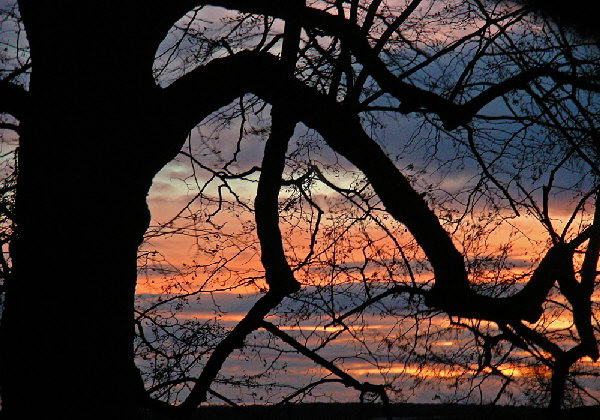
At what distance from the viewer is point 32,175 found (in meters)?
4.48

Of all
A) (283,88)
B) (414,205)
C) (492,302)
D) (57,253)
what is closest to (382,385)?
(492,302)

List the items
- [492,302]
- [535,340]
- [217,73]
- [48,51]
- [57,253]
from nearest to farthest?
[57,253]
[48,51]
[217,73]
[492,302]
[535,340]

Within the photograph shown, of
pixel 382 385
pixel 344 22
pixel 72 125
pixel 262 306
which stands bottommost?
pixel 382 385

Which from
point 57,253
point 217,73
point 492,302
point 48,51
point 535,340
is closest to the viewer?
point 57,253

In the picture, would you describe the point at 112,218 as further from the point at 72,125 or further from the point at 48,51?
the point at 48,51

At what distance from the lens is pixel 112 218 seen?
4367mm

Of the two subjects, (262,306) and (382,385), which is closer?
(262,306)

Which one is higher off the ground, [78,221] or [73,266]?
[78,221]

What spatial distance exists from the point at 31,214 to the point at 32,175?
0.27 meters

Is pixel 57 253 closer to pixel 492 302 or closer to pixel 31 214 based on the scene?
pixel 31 214

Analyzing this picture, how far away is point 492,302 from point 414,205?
1022 mm

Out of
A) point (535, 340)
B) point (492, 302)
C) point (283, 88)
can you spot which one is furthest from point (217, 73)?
point (535, 340)

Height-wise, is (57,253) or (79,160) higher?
(79,160)

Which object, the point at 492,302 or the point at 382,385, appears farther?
the point at 382,385
